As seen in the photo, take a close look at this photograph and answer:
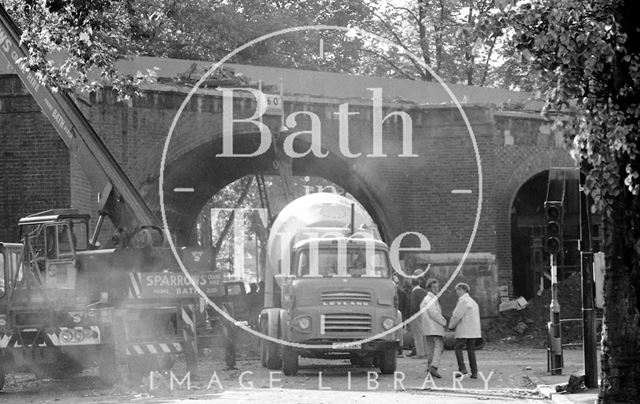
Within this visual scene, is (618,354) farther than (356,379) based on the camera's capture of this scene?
No

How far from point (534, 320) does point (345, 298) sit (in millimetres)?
13464

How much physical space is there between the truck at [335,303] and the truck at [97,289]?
1.60m

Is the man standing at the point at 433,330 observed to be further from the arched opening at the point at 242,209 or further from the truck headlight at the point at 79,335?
the arched opening at the point at 242,209

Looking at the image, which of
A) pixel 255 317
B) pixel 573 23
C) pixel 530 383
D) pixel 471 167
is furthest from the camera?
pixel 471 167

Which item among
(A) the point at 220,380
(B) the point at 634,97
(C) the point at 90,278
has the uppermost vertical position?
(B) the point at 634,97

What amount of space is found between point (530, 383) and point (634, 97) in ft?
27.6

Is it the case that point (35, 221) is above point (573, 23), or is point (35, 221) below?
below

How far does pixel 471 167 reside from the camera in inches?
1391

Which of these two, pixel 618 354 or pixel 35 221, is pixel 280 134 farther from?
pixel 618 354

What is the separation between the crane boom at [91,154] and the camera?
23.4m

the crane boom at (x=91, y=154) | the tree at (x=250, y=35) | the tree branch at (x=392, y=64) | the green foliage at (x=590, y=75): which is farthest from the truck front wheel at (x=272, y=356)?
the tree branch at (x=392, y=64)

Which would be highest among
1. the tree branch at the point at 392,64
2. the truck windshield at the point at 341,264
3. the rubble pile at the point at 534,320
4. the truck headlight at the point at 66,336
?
the tree branch at the point at 392,64

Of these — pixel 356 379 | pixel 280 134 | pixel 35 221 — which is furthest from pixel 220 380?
pixel 280 134

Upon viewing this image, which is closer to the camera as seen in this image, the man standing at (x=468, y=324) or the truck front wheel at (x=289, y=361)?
the man standing at (x=468, y=324)
